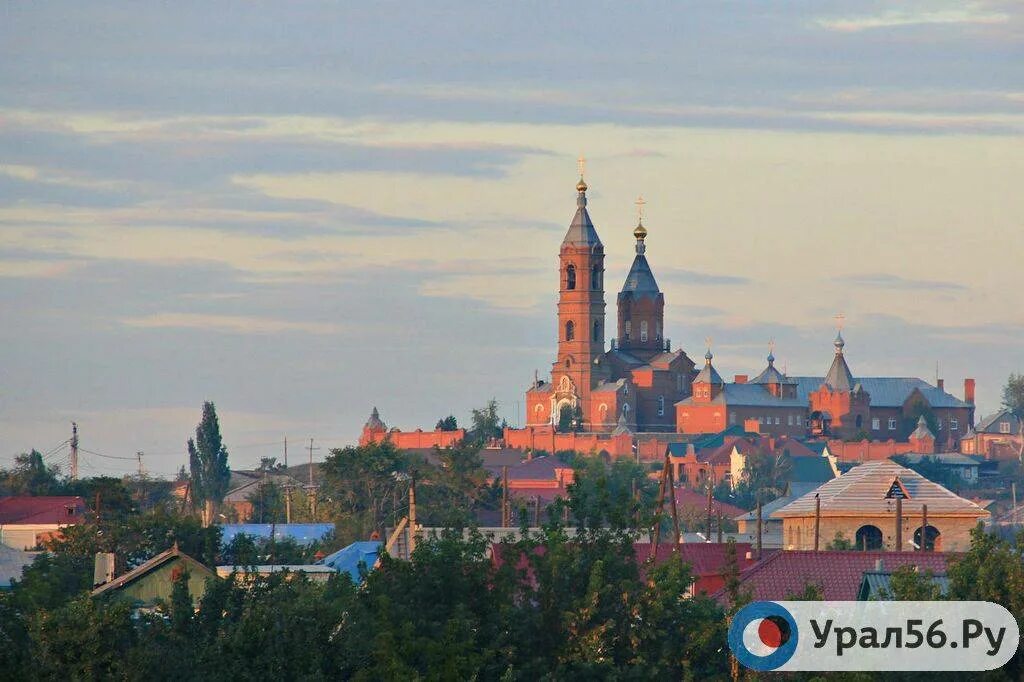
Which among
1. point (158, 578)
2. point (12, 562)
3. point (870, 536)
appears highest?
point (870, 536)

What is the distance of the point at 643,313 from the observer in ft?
526

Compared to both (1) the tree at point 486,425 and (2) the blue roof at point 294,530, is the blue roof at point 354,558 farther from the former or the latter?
(1) the tree at point 486,425

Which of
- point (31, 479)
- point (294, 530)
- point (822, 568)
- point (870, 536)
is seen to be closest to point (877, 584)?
point (822, 568)

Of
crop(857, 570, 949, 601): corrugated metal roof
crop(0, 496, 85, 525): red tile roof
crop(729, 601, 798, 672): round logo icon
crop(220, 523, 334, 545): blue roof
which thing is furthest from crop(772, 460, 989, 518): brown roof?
crop(0, 496, 85, 525): red tile roof

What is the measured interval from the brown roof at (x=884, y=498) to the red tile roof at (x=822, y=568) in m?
12.2

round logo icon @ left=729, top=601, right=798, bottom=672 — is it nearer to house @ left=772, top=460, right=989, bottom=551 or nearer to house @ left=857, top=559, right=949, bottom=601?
house @ left=857, top=559, right=949, bottom=601

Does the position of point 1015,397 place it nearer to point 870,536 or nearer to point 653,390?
point 653,390

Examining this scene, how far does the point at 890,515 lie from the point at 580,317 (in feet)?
343

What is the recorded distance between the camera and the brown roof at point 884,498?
51.9 m

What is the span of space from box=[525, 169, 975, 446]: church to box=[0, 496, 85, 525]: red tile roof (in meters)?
73.1

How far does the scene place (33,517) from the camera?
3125 inches

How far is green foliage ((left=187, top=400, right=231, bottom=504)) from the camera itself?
110188 millimetres

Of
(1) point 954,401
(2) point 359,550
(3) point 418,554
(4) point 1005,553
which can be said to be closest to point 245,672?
(3) point 418,554

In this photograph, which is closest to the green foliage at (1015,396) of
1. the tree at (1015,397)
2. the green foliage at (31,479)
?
the tree at (1015,397)
